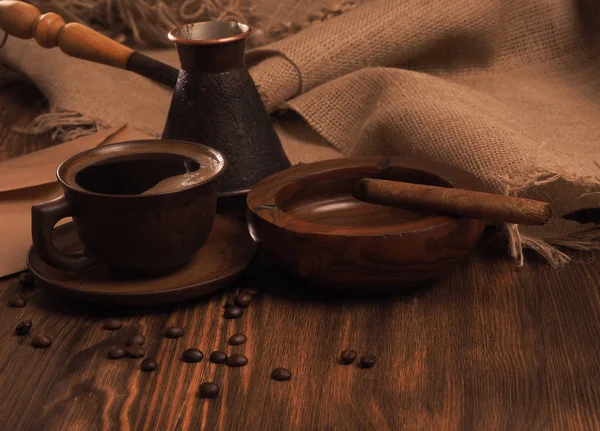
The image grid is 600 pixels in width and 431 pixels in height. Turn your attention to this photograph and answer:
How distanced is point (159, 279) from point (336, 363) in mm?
284

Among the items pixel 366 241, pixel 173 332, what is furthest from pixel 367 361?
pixel 173 332

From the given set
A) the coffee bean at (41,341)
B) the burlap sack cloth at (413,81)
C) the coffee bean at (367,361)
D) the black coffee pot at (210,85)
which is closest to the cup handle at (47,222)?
the coffee bean at (41,341)

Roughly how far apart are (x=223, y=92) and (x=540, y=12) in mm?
834

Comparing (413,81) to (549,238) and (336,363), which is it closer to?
(549,238)

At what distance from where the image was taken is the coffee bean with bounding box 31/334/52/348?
1127 mm

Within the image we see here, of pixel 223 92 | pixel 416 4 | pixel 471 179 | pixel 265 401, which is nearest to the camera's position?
pixel 265 401

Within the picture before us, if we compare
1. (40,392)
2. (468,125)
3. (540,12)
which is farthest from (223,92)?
(540,12)

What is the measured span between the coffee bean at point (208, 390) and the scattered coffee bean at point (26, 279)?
0.39 metres

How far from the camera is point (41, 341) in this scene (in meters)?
1.13

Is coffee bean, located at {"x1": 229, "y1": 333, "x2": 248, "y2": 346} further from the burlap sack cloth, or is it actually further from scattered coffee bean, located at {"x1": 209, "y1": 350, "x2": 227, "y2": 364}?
the burlap sack cloth

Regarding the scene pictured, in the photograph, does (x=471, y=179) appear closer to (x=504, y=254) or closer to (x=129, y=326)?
(x=504, y=254)

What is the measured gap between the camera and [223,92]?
4.59 ft

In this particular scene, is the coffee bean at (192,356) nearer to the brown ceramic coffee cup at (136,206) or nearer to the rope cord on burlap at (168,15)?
the brown ceramic coffee cup at (136,206)

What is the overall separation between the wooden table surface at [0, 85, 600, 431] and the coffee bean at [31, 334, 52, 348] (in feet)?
0.04
